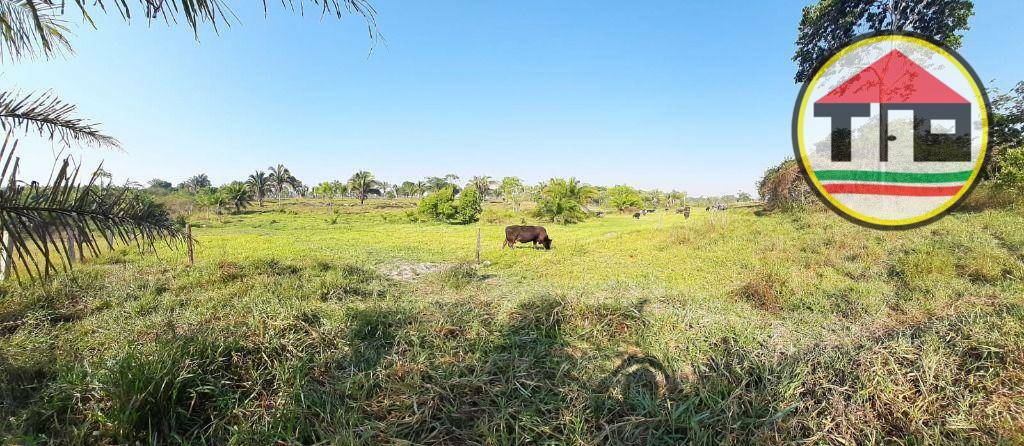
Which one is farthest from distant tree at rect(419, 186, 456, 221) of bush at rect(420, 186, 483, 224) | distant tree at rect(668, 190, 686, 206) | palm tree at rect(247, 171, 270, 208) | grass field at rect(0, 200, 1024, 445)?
distant tree at rect(668, 190, 686, 206)

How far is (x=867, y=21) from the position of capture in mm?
14922

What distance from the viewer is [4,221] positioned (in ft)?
4.08

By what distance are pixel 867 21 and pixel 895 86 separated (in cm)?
930

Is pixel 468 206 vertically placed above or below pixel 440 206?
below

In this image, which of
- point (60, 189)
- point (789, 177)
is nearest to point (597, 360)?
point (60, 189)

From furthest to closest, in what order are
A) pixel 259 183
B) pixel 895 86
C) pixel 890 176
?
pixel 259 183
pixel 890 176
pixel 895 86

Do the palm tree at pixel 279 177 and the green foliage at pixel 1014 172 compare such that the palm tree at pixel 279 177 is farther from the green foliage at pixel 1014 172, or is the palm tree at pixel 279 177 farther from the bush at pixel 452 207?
the green foliage at pixel 1014 172

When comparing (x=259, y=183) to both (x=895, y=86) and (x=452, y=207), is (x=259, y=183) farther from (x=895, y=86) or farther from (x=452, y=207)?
(x=895, y=86)

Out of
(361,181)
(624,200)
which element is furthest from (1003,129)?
(361,181)

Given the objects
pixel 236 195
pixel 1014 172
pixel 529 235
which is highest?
pixel 236 195

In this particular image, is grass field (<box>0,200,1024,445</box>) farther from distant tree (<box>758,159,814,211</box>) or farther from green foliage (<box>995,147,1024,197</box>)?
distant tree (<box>758,159,814,211</box>)

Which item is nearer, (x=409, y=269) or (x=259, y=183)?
(x=409, y=269)

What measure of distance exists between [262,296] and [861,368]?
6.49 metres

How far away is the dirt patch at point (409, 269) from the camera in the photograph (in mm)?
8683
